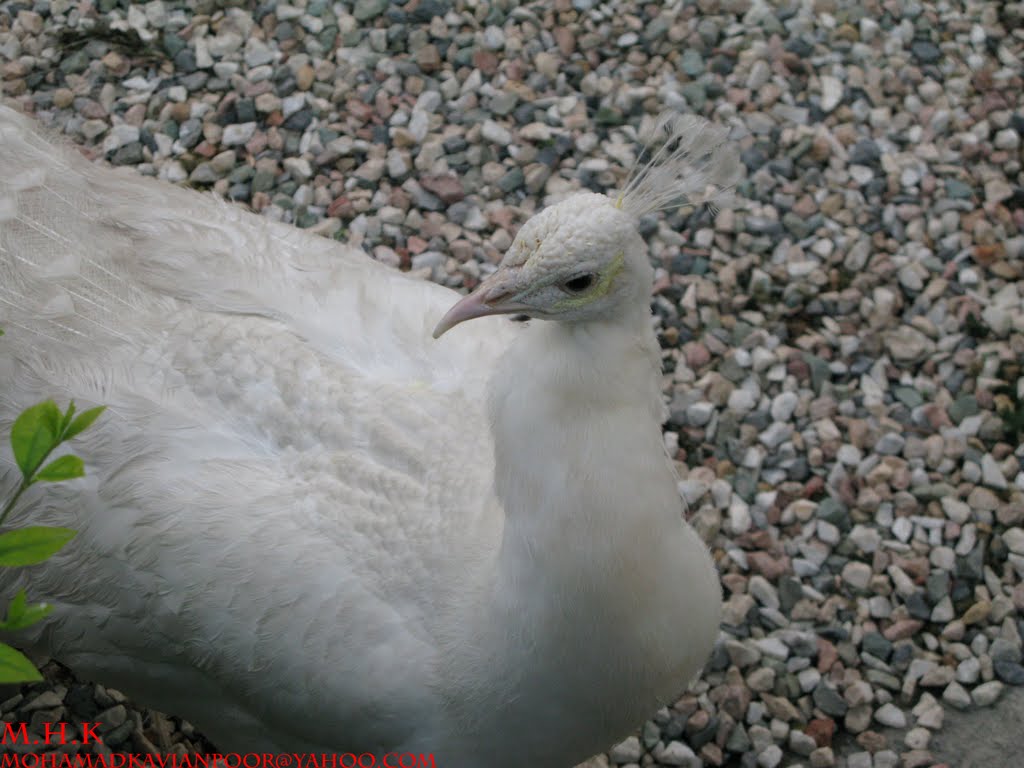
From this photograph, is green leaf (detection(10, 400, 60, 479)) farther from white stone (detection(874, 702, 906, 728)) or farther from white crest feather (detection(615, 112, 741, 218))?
white stone (detection(874, 702, 906, 728))

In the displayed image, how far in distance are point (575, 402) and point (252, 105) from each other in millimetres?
2760

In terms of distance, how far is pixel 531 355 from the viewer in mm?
1917

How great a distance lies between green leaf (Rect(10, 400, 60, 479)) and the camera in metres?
1.35

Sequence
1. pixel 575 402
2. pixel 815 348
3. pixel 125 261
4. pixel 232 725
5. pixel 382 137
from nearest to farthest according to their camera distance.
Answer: pixel 575 402
pixel 232 725
pixel 125 261
pixel 815 348
pixel 382 137

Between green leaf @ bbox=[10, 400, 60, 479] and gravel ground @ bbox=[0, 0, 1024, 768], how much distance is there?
1.84m

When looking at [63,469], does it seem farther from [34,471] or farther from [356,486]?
[356,486]

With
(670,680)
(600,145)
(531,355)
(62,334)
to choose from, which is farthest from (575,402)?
(600,145)

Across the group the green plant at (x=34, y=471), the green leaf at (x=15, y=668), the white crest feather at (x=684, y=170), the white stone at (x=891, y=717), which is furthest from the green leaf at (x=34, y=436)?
the white stone at (x=891, y=717)

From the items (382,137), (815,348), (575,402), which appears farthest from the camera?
(382,137)

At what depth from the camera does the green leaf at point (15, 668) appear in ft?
4.20

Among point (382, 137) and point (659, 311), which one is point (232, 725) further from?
point (382, 137)

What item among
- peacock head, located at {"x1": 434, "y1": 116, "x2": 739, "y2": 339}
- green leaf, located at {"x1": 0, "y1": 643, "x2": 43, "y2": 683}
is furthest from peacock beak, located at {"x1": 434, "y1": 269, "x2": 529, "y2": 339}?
A: green leaf, located at {"x1": 0, "y1": 643, "x2": 43, "y2": 683}

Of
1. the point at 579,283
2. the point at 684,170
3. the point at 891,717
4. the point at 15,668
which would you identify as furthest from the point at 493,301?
the point at 891,717

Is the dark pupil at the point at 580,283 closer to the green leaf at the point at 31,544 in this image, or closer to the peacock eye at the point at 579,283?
the peacock eye at the point at 579,283
